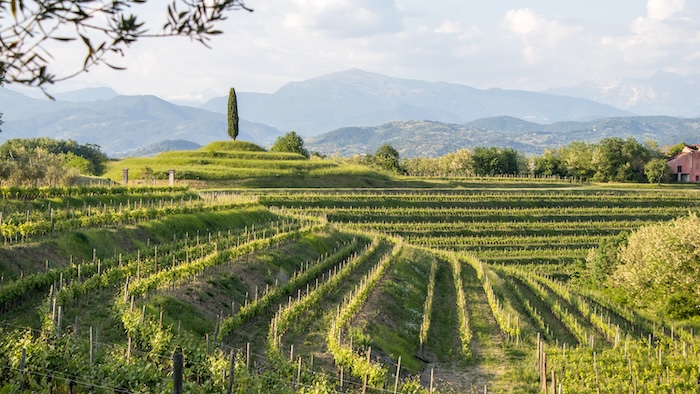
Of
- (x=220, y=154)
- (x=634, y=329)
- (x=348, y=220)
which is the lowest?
(x=634, y=329)

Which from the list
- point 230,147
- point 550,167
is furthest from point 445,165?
point 230,147

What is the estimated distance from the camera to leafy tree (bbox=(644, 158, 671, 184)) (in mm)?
118250

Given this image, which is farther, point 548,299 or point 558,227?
point 558,227

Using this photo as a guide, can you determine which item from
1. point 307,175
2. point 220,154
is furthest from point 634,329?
point 220,154

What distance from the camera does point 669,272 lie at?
156 ft

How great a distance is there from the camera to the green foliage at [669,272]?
47.1m

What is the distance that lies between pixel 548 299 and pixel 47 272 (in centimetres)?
3458

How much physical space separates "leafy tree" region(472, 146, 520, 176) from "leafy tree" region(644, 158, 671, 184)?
32.0 meters

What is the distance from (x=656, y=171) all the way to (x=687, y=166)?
54.7 feet

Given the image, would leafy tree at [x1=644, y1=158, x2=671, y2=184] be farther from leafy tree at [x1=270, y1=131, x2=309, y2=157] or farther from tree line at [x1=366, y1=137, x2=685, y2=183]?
leafy tree at [x1=270, y1=131, x2=309, y2=157]

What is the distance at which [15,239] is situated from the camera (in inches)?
1201

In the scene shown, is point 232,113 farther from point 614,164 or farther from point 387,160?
point 614,164

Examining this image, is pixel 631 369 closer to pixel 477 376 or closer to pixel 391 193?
pixel 477 376

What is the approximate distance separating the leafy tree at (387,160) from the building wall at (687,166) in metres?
58.0
